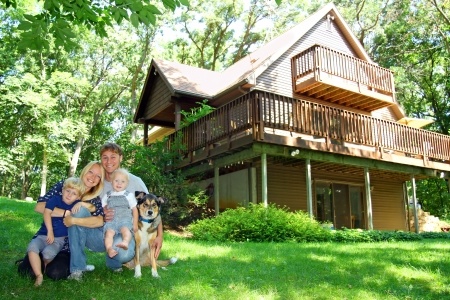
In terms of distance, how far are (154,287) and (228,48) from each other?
32.7 metres

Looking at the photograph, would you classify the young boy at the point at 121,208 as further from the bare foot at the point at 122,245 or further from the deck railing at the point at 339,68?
the deck railing at the point at 339,68

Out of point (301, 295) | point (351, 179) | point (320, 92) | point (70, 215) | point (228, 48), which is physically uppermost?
point (228, 48)

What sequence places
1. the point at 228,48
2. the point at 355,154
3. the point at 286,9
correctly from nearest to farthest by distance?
the point at 355,154, the point at 286,9, the point at 228,48

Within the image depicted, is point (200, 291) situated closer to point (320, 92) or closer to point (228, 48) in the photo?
point (320, 92)

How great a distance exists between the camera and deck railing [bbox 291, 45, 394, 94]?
1519 cm

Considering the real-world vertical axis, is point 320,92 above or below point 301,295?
above

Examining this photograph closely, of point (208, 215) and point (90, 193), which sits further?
point (208, 215)

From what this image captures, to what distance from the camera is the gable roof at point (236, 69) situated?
1649cm

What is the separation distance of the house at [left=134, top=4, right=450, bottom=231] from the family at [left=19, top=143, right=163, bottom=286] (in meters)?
7.03

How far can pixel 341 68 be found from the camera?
16031mm

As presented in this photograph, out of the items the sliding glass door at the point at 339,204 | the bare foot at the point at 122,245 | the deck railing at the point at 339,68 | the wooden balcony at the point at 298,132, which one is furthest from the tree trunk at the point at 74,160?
the bare foot at the point at 122,245

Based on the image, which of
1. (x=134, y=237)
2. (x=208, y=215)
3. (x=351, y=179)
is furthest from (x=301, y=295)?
(x=351, y=179)

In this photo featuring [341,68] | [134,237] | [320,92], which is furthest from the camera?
[320,92]

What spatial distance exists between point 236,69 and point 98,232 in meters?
15.9
